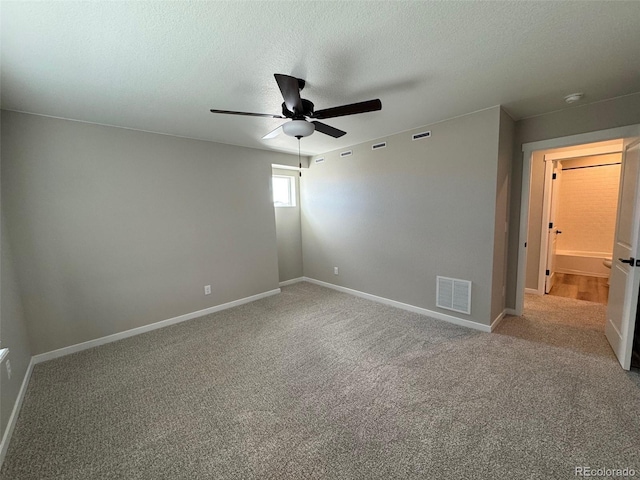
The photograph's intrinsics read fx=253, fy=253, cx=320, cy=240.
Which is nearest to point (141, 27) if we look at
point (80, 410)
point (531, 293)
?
point (80, 410)

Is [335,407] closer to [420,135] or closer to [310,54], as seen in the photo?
[310,54]

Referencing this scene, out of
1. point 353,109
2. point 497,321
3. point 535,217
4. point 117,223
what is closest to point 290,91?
point 353,109

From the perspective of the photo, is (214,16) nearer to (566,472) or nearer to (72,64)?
(72,64)

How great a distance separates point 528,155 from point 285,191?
3.81 m

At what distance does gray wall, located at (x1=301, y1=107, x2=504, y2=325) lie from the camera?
2.84 m

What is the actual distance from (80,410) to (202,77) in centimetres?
269

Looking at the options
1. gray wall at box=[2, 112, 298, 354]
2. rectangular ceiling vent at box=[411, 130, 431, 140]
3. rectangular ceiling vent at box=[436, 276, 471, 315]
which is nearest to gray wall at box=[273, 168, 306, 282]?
gray wall at box=[2, 112, 298, 354]

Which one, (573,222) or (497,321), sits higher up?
(573,222)

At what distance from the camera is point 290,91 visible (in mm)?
1767

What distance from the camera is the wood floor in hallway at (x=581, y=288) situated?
153 inches

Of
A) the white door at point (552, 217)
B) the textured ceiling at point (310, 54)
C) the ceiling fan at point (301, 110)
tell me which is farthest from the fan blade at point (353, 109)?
the white door at point (552, 217)

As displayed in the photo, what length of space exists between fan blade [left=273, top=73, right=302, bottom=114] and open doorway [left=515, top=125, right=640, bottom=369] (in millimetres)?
2889

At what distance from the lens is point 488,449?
1501 mm

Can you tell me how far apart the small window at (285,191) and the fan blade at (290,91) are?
Result: 3.05 meters
